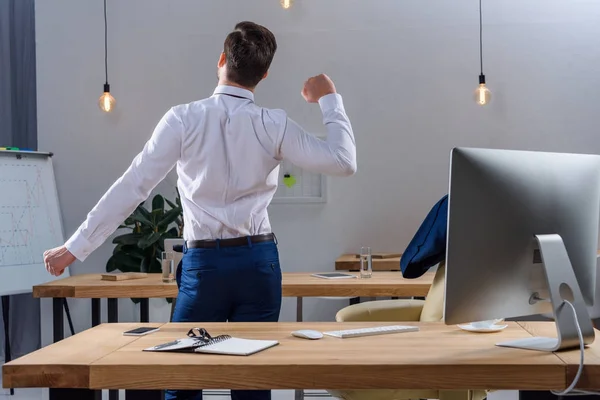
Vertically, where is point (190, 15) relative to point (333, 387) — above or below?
above

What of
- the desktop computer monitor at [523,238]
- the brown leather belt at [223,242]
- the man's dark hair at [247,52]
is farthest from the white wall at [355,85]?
the desktop computer monitor at [523,238]

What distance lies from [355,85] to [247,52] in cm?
329

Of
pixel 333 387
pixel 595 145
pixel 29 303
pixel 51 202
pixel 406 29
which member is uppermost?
pixel 406 29

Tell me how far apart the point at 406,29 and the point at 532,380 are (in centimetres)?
436

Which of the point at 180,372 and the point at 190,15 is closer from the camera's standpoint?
the point at 180,372

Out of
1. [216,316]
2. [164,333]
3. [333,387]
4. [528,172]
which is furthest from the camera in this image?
[216,316]

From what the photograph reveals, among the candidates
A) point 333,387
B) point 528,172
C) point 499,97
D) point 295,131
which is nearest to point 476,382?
point 333,387

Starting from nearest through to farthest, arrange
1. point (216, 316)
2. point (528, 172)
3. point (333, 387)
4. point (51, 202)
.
Answer: point (333, 387), point (528, 172), point (216, 316), point (51, 202)

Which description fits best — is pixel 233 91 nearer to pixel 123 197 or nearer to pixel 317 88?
pixel 317 88

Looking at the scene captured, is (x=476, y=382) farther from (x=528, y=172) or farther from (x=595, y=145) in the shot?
(x=595, y=145)

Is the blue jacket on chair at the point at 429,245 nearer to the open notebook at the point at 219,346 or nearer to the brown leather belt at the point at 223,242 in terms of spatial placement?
the brown leather belt at the point at 223,242

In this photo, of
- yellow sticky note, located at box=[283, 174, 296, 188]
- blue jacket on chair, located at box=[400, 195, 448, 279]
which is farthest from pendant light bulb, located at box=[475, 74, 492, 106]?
blue jacket on chair, located at box=[400, 195, 448, 279]

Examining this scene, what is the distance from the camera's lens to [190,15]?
18.7 feet

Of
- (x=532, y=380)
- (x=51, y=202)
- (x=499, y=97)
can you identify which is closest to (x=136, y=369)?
(x=532, y=380)
